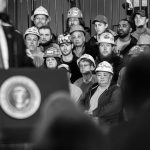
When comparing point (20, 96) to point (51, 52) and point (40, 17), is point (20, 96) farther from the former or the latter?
point (40, 17)

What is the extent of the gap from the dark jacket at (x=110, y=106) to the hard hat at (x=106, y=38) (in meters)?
1.59

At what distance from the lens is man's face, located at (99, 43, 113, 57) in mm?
11469

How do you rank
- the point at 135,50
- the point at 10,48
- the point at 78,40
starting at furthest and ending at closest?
the point at 78,40
the point at 135,50
the point at 10,48

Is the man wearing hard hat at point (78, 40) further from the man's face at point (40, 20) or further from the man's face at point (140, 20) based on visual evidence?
the man's face at point (140, 20)

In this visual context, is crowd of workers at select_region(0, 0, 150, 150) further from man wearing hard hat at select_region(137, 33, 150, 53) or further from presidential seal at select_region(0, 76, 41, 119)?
presidential seal at select_region(0, 76, 41, 119)

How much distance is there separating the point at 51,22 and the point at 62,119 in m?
10.6

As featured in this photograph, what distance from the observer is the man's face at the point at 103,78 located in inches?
405

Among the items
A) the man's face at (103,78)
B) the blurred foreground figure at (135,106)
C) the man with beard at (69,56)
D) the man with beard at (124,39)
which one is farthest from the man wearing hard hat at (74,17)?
the blurred foreground figure at (135,106)

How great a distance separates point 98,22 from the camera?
12297 mm

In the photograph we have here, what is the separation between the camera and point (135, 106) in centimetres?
391

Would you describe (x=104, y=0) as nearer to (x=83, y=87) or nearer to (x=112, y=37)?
(x=112, y=37)

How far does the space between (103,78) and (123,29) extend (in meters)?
1.94

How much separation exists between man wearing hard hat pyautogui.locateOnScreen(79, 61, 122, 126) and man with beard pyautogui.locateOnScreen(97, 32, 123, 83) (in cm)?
53

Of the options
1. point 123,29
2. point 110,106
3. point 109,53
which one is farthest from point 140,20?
point 110,106
